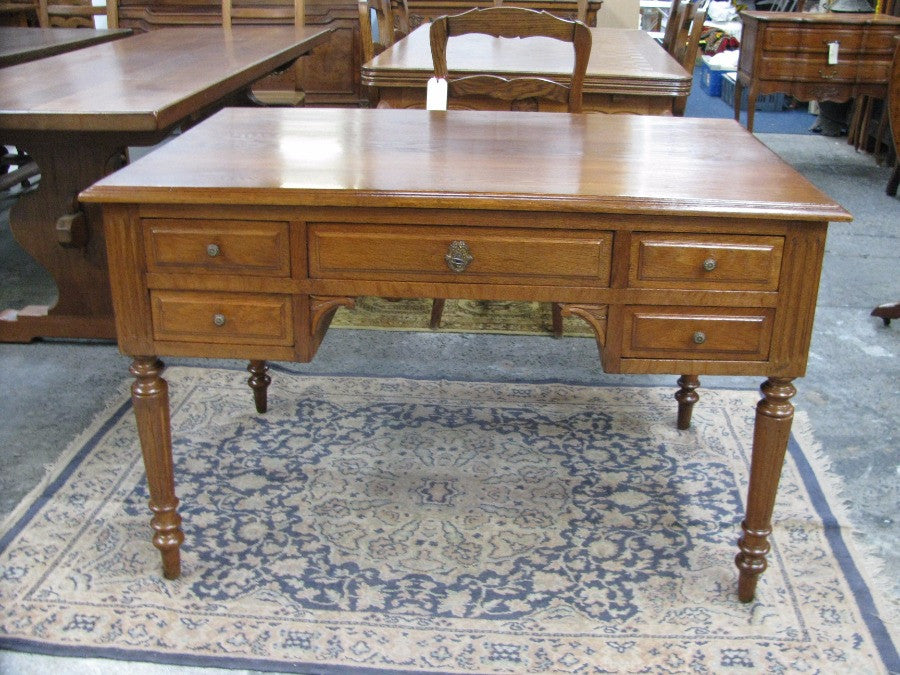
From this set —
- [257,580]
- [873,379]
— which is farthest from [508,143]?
[873,379]

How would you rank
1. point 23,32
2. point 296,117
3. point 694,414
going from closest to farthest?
point 296,117 → point 694,414 → point 23,32

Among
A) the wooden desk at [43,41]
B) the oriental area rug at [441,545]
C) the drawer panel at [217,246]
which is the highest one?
the wooden desk at [43,41]

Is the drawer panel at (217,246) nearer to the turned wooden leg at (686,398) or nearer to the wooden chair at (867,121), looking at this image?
the turned wooden leg at (686,398)

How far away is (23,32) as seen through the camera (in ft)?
13.7

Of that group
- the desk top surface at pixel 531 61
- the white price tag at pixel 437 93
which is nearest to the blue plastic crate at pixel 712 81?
the desk top surface at pixel 531 61

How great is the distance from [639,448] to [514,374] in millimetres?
546

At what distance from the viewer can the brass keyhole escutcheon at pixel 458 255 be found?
1.64m

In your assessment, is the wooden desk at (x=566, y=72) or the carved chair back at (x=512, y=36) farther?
the wooden desk at (x=566, y=72)

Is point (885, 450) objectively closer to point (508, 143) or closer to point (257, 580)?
point (508, 143)

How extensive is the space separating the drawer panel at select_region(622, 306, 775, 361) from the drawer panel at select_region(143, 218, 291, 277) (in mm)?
660

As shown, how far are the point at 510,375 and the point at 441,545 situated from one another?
90 cm

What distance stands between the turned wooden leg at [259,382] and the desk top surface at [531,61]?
121cm

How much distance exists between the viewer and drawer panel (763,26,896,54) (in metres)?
4.88

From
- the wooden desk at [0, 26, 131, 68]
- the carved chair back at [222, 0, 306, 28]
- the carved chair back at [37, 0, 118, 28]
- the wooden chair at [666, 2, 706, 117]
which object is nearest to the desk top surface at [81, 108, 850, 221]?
the wooden chair at [666, 2, 706, 117]
